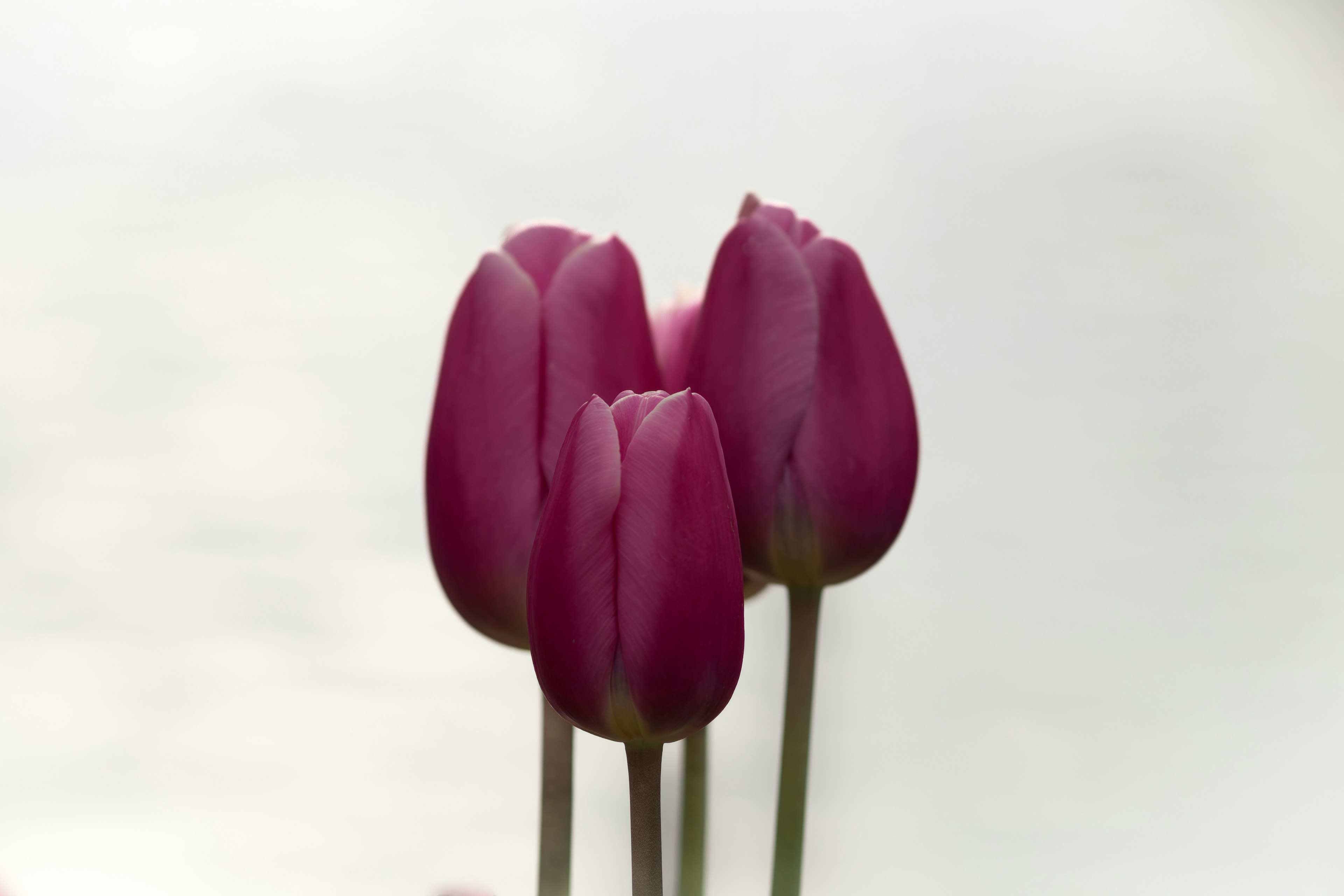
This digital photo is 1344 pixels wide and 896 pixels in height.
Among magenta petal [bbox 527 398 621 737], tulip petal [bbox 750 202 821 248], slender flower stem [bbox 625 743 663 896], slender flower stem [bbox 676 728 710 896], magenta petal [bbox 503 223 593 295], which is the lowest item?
slender flower stem [bbox 676 728 710 896]

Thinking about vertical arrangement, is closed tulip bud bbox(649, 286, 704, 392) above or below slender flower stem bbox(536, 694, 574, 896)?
above


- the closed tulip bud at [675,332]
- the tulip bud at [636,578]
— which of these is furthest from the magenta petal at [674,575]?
the closed tulip bud at [675,332]

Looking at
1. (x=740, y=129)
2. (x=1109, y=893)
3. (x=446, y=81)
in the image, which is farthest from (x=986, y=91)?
(x=1109, y=893)

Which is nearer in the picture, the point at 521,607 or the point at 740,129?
the point at 521,607

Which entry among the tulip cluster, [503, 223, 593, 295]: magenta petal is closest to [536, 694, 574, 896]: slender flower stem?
the tulip cluster

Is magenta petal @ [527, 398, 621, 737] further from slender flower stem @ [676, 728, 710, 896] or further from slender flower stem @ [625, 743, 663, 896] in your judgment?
slender flower stem @ [676, 728, 710, 896]

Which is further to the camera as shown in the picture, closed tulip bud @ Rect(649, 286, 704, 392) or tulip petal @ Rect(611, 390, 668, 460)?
closed tulip bud @ Rect(649, 286, 704, 392)

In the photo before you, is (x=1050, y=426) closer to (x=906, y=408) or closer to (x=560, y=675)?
(x=906, y=408)
